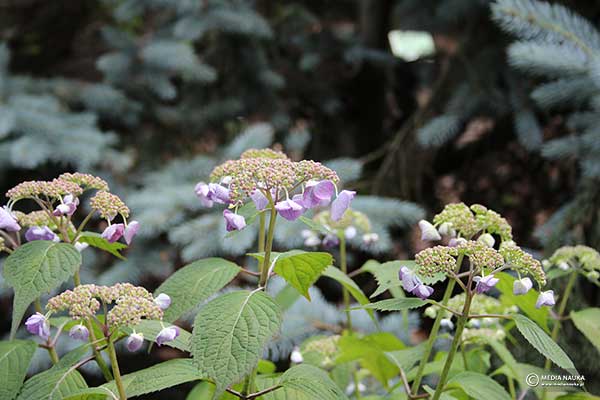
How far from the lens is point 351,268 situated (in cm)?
186

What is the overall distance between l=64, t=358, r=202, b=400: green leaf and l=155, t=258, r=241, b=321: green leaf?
5 centimetres

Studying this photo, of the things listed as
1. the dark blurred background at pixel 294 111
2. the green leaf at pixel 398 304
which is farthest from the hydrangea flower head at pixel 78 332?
the dark blurred background at pixel 294 111

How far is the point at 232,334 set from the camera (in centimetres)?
51

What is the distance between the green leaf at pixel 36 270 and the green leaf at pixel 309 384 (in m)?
0.22

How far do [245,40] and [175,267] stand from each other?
752mm

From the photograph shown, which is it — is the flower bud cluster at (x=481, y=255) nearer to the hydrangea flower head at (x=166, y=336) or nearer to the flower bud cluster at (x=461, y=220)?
the flower bud cluster at (x=461, y=220)

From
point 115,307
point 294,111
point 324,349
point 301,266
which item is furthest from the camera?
point 294,111

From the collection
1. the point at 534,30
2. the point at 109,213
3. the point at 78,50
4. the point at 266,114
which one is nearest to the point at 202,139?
the point at 266,114

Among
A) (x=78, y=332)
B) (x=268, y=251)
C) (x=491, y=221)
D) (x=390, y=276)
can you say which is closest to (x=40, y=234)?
(x=78, y=332)

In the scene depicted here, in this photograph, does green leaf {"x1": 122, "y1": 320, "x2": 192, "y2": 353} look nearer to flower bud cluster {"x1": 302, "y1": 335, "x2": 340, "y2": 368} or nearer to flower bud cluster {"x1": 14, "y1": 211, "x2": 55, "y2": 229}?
flower bud cluster {"x1": 14, "y1": 211, "x2": 55, "y2": 229}

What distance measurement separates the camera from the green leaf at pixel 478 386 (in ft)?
1.96

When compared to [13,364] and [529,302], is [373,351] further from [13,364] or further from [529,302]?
[13,364]

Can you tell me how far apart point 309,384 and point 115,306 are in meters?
0.19

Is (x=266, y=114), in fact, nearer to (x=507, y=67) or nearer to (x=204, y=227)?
(x=204, y=227)
